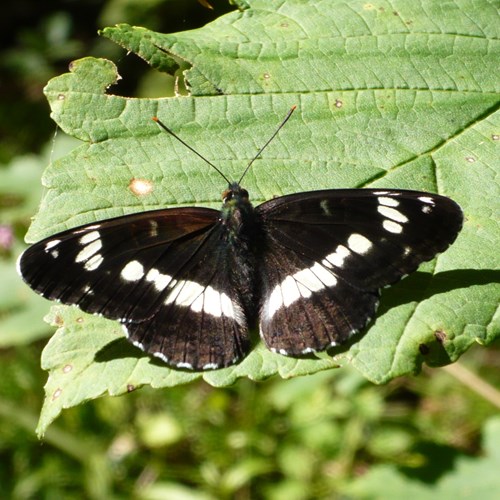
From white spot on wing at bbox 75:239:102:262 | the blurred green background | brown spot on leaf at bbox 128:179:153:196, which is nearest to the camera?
white spot on wing at bbox 75:239:102:262

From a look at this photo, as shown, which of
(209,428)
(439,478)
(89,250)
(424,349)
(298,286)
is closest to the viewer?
(424,349)

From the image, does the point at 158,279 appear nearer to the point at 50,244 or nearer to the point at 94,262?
the point at 94,262

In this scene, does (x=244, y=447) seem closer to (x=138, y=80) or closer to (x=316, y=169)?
(x=316, y=169)

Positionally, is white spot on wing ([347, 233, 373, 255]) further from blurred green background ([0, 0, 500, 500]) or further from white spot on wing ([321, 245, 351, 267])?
blurred green background ([0, 0, 500, 500])

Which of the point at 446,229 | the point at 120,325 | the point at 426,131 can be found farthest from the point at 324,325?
the point at 426,131

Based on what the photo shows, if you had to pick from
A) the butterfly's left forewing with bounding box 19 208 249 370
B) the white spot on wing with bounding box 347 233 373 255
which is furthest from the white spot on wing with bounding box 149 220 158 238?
the white spot on wing with bounding box 347 233 373 255

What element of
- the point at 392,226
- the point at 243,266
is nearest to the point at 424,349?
the point at 392,226

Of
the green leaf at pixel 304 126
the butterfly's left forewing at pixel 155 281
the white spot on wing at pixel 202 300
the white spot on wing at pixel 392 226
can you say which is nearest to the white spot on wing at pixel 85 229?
the butterfly's left forewing at pixel 155 281
